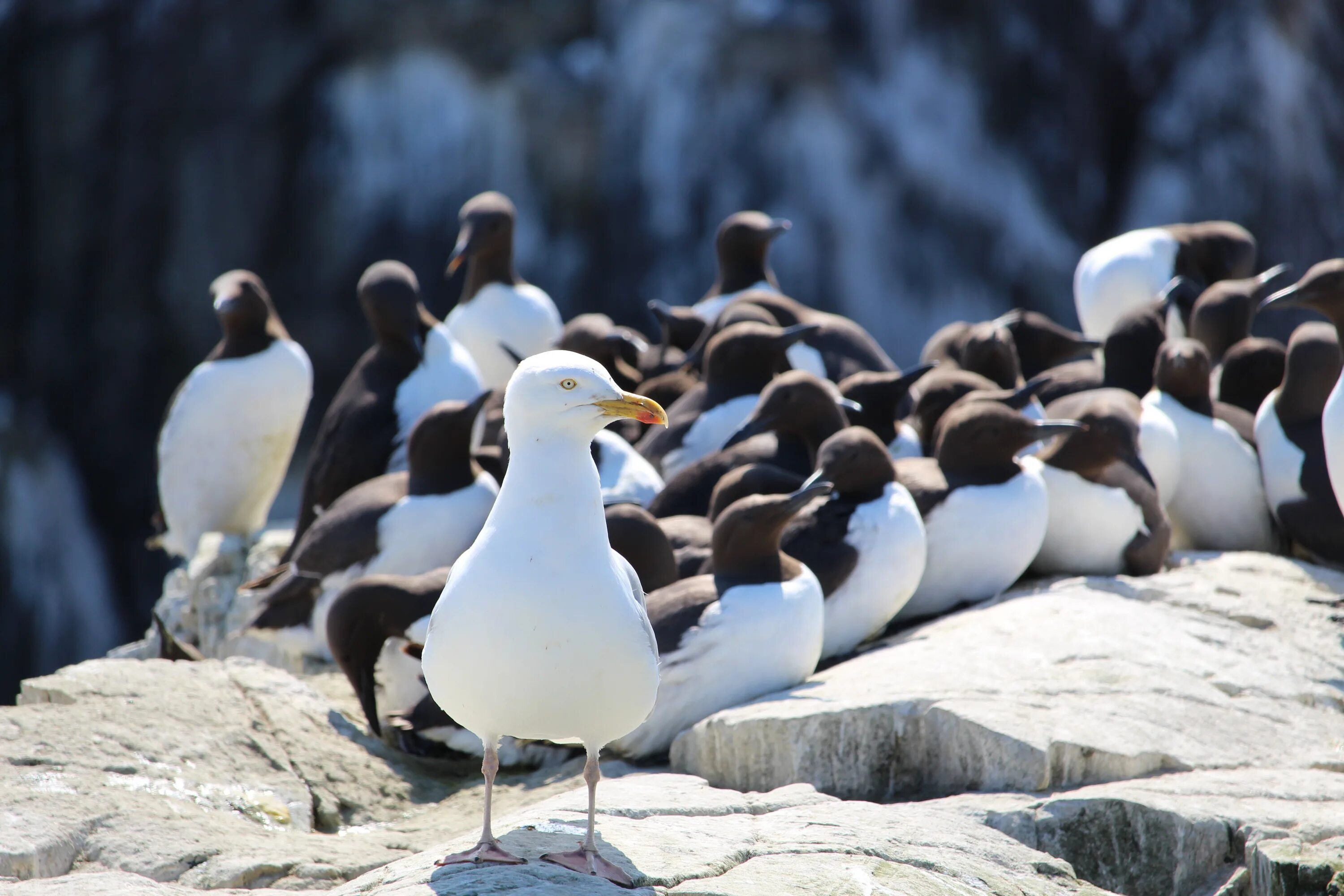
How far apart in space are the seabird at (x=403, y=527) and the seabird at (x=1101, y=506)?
2.57 m

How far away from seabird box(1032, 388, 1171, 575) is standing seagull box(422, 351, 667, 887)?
→ 3.48 meters

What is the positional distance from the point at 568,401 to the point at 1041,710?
7.09ft

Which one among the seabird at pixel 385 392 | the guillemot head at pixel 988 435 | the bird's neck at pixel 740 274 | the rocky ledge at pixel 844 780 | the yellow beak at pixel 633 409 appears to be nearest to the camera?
the yellow beak at pixel 633 409

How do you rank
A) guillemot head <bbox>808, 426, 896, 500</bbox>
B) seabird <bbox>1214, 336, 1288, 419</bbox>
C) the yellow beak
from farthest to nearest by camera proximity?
seabird <bbox>1214, 336, 1288, 419</bbox>, guillemot head <bbox>808, 426, 896, 500</bbox>, the yellow beak

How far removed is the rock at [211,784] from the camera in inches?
163

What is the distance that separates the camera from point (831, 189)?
15422 millimetres

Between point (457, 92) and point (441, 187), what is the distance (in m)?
1.03

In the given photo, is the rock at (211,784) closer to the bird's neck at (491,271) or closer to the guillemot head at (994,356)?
the guillemot head at (994,356)

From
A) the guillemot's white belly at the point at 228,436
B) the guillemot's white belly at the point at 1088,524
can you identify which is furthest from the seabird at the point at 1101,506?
the guillemot's white belly at the point at 228,436

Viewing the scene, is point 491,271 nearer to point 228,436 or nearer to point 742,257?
point 742,257

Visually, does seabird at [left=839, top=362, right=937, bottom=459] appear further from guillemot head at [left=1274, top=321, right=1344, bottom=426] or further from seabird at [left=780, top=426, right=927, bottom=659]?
guillemot head at [left=1274, top=321, right=1344, bottom=426]

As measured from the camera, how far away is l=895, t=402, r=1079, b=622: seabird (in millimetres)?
6121

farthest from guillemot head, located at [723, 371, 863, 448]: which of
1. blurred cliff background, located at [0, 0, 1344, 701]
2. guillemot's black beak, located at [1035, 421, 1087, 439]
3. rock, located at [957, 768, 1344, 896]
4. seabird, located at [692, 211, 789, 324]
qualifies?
blurred cliff background, located at [0, 0, 1344, 701]

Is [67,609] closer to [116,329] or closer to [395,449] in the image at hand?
[116,329]
